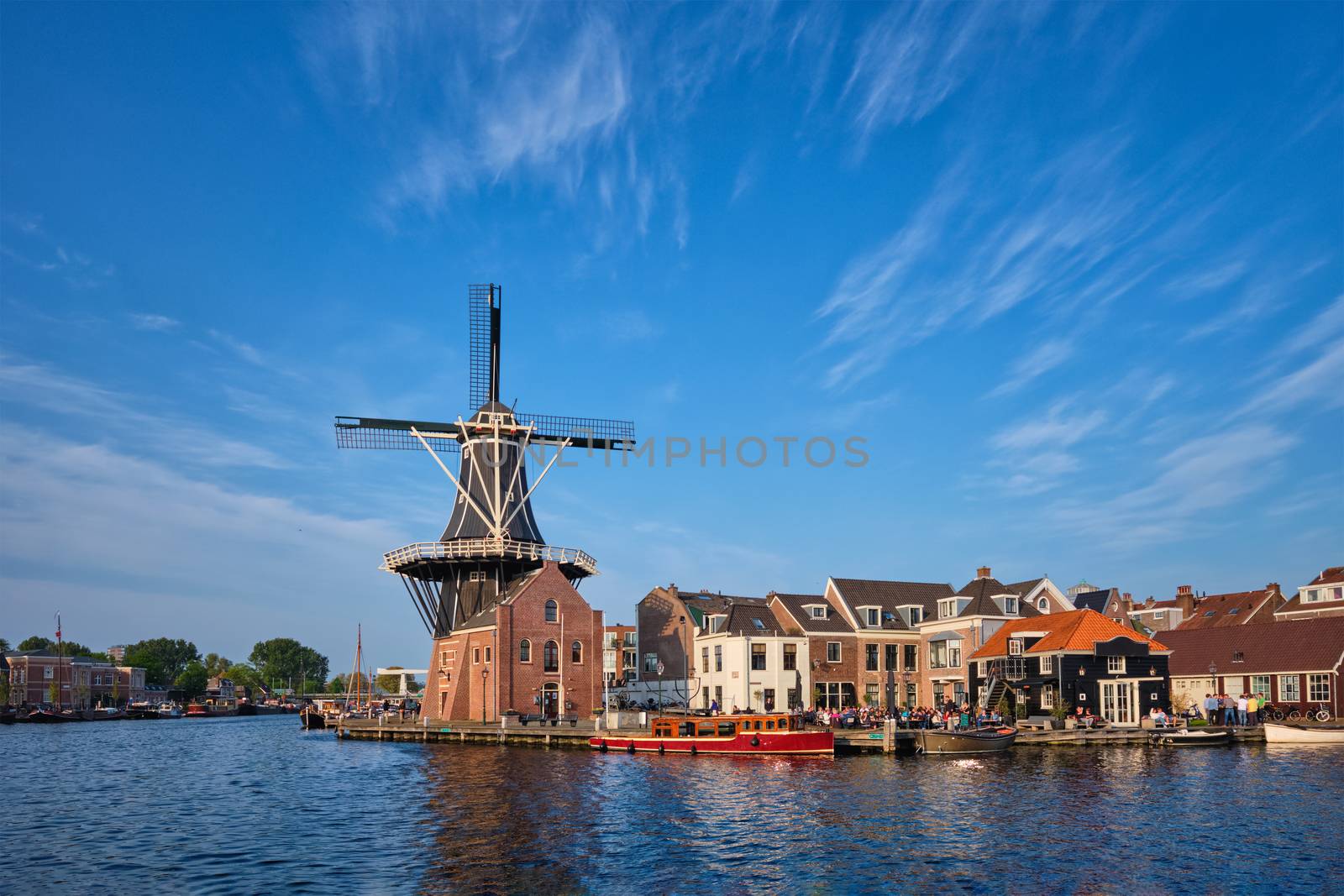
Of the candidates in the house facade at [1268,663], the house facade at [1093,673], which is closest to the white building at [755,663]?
the house facade at [1093,673]

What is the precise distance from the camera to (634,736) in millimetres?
58438

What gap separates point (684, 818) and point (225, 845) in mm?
14031

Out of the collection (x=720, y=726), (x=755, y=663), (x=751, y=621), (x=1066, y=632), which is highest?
(x=751, y=621)

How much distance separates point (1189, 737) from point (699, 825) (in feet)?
125

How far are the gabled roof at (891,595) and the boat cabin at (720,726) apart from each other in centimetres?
2529

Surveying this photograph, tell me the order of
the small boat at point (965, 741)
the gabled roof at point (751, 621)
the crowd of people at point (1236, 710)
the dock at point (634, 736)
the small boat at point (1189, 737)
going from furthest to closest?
1. the gabled roof at point (751, 621)
2. the crowd of people at point (1236, 710)
3. the small boat at point (1189, 737)
4. the dock at point (634, 736)
5. the small boat at point (965, 741)

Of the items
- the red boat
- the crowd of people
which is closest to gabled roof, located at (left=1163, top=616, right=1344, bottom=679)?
the crowd of people

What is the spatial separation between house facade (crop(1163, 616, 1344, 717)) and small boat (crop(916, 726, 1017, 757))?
25930 millimetres

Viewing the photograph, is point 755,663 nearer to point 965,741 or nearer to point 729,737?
point 729,737

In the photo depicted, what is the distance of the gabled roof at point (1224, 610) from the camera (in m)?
91.8

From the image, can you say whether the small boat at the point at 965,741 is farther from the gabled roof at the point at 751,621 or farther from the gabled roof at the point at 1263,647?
the gabled roof at the point at 1263,647

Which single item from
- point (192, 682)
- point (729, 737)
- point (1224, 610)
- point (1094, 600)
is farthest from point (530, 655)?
point (192, 682)

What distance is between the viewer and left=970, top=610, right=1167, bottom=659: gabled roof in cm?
6494

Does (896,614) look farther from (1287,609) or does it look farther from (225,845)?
(225,845)
